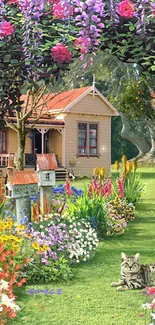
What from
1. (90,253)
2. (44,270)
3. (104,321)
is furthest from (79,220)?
(104,321)

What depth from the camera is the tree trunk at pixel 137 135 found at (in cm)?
4062

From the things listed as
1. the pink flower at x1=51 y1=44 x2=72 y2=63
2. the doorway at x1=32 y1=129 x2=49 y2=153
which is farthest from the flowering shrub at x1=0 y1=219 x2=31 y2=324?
the doorway at x1=32 y1=129 x2=49 y2=153

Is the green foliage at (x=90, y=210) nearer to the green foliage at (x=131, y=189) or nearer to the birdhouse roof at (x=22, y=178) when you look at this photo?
the birdhouse roof at (x=22, y=178)

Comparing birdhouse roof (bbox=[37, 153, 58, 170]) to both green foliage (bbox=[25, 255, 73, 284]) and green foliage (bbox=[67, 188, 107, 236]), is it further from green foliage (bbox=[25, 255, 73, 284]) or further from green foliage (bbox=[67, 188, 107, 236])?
green foliage (bbox=[25, 255, 73, 284])

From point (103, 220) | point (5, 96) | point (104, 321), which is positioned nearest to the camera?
point (5, 96)

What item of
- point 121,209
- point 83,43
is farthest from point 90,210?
point 83,43

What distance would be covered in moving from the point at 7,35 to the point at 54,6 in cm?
44

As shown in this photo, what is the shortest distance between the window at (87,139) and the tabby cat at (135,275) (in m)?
21.2

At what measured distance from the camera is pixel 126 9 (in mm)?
3988

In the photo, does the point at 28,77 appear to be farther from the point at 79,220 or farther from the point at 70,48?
the point at 79,220

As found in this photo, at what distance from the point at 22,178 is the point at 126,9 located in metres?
4.94

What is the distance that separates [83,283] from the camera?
7.10m

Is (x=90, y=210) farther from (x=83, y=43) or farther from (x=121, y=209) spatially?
(x=83, y=43)

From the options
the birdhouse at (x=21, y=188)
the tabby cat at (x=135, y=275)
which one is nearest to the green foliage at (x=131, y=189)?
the birdhouse at (x=21, y=188)
